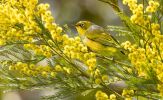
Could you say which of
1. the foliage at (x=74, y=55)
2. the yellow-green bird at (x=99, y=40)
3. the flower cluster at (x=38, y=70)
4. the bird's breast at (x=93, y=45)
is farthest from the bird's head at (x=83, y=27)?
the flower cluster at (x=38, y=70)

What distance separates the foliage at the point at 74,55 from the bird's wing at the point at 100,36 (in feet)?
0.19

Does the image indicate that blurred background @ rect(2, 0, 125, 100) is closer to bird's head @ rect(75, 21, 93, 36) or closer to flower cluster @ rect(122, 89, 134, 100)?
bird's head @ rect(75, 21, 93, 36)

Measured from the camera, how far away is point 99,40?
6.69 ft

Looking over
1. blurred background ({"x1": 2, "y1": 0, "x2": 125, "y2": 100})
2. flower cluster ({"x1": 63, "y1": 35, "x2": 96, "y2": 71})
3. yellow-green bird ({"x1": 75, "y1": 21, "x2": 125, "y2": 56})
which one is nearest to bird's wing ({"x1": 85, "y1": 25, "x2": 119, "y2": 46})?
yellow-green bird ({"x1": 75, "y1": 21, "x2": 125, "y2": 56})

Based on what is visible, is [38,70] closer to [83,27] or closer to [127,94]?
[127,94]

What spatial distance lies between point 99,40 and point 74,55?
14.8 inches

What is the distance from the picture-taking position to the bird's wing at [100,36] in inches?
74.7

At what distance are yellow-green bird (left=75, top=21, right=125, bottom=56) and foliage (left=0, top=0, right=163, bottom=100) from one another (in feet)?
0.11

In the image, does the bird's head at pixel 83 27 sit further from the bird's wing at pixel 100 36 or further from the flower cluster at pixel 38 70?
the flower cluster at pixel 38 70

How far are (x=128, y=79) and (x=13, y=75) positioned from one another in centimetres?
43

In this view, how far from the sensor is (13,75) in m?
1.86

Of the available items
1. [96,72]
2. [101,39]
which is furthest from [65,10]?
[96,72]

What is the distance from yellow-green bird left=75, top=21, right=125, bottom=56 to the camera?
1861 mm

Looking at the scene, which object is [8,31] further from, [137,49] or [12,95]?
[12,95]
